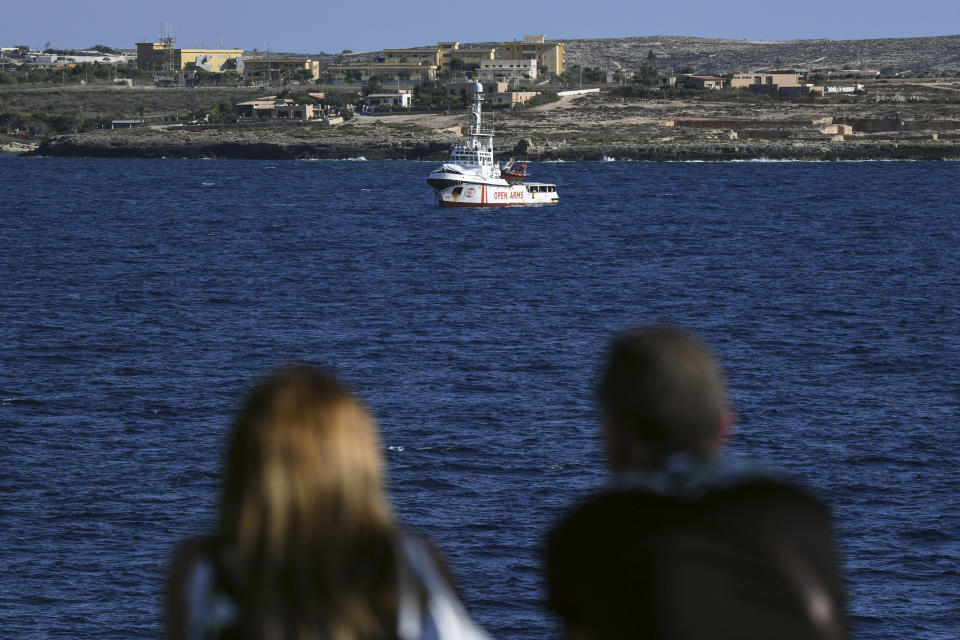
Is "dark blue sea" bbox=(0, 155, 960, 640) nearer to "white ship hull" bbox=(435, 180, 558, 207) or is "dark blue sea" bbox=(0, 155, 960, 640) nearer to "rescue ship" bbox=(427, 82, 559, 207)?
"white ship hull" bbox=(435, 180, 558, 207)

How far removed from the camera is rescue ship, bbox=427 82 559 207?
114 meters

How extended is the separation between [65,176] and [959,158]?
127m

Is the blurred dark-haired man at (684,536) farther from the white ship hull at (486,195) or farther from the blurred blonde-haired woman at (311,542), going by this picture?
the white ship hull at (486,195)

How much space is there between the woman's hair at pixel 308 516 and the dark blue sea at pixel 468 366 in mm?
21550

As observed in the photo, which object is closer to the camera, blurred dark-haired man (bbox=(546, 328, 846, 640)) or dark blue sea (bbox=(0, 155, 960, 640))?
blurred dark-haired man (bbox=(546, 328, 846, 640))

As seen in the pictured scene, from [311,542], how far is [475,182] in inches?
4478

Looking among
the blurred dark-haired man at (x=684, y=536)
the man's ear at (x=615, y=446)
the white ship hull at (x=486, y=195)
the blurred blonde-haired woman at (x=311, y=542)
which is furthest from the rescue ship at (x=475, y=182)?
the blurred blonde-haired woman at (x=311, y=542)

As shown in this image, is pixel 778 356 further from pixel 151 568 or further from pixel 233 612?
pixel 233 612

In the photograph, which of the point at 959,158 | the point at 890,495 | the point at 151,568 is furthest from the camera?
the point at 959,158

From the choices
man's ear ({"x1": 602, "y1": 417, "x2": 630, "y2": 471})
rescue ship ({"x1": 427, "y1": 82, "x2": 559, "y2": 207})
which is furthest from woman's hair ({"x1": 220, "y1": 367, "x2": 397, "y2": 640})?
rescue ship ({"x1": 427, "y1": 82, "x2": 559, "y2": 207})

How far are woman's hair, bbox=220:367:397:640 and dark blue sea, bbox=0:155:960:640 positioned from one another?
70.7 ft

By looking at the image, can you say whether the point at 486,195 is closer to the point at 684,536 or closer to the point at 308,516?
the point at 684,536

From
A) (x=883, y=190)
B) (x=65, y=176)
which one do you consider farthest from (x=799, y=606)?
(x=65, y=176)

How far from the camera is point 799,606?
328cm
